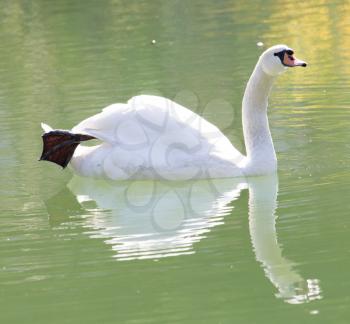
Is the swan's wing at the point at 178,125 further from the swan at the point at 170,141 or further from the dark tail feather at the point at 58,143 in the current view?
the dark tail feather at the point at 58,143

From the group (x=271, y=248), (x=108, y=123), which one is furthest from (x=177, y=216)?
(x=108, y=123)

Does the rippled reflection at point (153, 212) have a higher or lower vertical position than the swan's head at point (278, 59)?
lower

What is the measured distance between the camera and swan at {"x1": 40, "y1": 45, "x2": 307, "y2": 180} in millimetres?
10125

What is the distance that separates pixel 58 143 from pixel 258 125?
178 centimetres

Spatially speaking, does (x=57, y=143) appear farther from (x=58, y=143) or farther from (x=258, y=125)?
(x=258, y=125)

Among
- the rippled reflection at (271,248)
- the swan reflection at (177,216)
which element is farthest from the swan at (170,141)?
the rippled reflection at (271,248)

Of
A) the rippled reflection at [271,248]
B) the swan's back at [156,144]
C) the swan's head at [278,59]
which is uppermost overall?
the swan's head at [278,59]

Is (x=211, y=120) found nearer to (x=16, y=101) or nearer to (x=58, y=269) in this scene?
(x=16, y=101)

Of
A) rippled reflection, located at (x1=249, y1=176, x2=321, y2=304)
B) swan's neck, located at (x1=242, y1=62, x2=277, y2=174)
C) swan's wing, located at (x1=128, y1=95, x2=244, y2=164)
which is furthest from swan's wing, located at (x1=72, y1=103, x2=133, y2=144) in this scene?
rippled reflection, located at (x1=249, y1=176, x2=321, y2=304)

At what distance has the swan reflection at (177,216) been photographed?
25.5 feet

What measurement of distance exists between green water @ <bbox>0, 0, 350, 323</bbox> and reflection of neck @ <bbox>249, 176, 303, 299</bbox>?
0.02m

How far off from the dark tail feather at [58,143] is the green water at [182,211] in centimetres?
25

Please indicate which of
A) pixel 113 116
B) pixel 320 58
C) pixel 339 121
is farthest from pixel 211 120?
pixel 320 58

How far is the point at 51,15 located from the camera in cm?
2289
